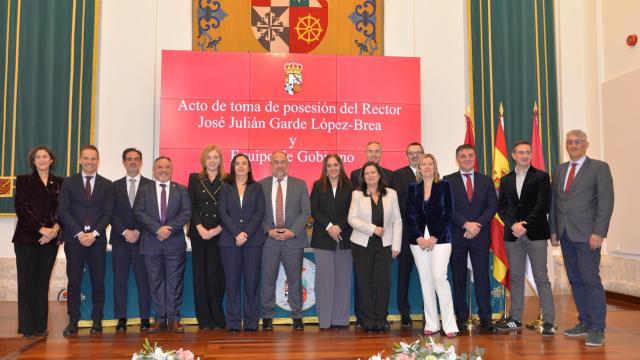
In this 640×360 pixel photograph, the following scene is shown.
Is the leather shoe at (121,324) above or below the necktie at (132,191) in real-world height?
below

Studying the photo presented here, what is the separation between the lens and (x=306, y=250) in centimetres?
525

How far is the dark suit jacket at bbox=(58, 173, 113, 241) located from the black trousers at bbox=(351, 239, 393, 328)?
6.79 ft

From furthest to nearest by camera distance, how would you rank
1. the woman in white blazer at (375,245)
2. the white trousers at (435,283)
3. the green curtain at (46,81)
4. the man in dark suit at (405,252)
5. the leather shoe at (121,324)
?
the green curtain at (46,81) < the man in dark suit at (405,252) < the leather shoe at (121,324) < the woman in white blazer at (375,245) < the white trousers at (435,283)

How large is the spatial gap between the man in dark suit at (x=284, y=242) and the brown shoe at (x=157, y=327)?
82 centimetres

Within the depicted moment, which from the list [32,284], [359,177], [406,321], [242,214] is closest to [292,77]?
[359,177]

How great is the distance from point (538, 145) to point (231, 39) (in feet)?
12.8

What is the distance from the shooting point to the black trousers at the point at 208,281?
477 centimetres

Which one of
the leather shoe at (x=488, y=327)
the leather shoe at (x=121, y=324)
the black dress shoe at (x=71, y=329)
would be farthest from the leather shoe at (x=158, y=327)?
the leather shoe at (x=488, y=327)

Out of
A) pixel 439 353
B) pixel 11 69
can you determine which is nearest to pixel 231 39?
pixel 11 69

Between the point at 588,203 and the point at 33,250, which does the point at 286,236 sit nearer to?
the point at 33,250

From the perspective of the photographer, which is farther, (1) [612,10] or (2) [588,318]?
(1) [612,10]

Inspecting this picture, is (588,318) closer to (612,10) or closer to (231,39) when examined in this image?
(612,10)

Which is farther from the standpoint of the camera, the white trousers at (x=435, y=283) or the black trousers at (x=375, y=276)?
the black trousers at (x=375, y=276)

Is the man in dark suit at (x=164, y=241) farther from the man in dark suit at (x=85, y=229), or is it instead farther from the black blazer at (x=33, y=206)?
the black blazer at (x=33, y=206)
